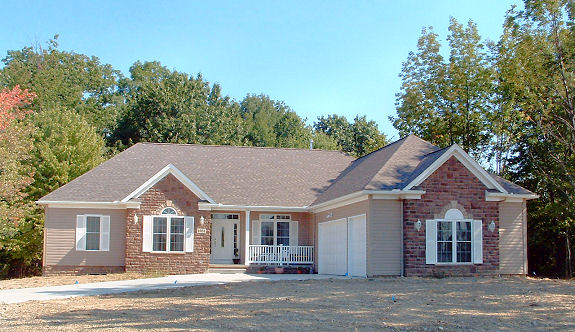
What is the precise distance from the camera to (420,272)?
21.0 meters

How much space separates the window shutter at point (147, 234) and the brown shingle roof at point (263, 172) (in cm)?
168

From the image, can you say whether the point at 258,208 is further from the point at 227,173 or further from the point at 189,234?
the point at 227,173

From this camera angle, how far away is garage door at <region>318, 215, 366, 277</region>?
22250 mm

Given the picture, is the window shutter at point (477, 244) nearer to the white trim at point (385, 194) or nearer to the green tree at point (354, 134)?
the white trim at point (385, 194)

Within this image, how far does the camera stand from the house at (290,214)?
2133 centimetres

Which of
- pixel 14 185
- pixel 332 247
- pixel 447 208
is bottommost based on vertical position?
pixel 332 247

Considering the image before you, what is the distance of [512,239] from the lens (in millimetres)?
23359

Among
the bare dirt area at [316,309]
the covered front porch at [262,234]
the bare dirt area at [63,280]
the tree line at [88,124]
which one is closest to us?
the bare dirt area at [316,309]

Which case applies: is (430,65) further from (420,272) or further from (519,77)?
(420,272)

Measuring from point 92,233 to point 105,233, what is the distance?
0.54 m

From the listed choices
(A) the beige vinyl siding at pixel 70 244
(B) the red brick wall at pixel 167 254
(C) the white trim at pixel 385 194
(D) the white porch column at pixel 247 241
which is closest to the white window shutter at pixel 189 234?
(B) the red brick wall at pixel 167 254

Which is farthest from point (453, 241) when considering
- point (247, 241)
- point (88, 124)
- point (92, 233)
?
point (88, 124)

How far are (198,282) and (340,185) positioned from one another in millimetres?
8678

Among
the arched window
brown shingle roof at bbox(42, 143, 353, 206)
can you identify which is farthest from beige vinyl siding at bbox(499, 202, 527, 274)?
the arched window
